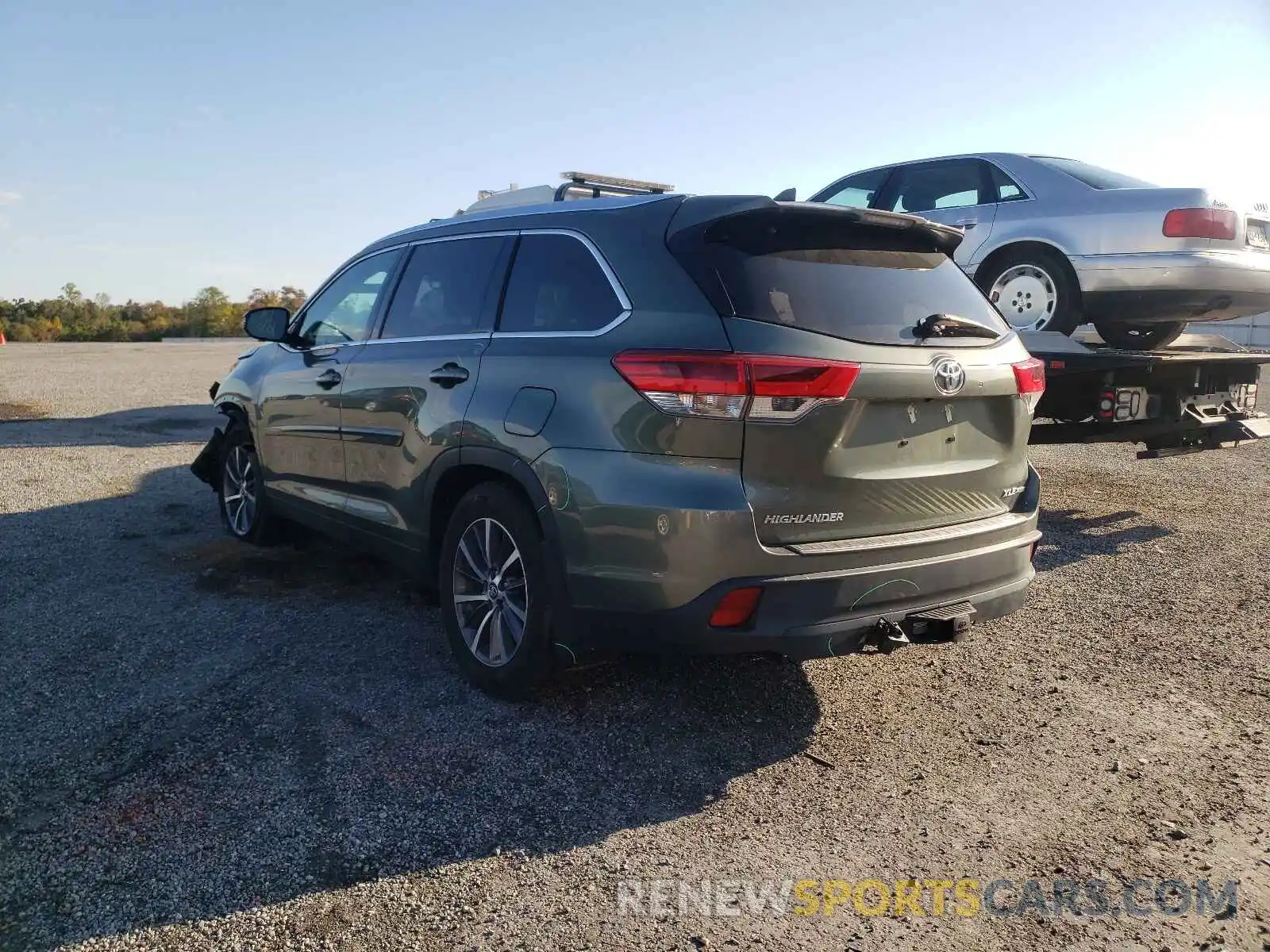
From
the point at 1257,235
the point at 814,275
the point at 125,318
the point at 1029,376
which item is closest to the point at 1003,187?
the point at 1257,235

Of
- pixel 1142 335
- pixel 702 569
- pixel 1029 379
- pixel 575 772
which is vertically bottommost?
pixel 575 772

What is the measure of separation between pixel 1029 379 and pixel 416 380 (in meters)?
2.59

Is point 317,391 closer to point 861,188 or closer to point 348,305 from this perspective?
point 348,305

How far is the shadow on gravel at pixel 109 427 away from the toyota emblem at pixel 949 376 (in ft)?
30.4

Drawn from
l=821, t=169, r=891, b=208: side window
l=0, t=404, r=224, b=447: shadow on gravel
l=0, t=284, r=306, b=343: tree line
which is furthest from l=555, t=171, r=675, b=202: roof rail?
l=0, t=284, r=306, b=343: tree line

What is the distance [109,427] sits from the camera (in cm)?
1157

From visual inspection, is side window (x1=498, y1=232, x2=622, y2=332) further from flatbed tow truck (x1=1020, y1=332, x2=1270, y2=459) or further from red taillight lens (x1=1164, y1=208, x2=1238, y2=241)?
red taillight lens (x1=1164, y1=208, x2=1238, y2=241)

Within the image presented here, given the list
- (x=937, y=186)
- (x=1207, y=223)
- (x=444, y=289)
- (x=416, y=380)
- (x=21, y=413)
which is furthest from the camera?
(x=21, y=413)

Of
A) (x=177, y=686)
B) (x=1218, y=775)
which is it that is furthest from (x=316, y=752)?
(x=1218, y=775)

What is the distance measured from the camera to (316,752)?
3484mm

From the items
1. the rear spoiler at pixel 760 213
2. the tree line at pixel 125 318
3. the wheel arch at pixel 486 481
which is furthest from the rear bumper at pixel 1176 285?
the tree line at pixel 125 318

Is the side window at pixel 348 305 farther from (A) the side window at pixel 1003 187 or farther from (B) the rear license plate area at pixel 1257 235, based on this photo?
(B) the rear license plate area at pixel 1257 235

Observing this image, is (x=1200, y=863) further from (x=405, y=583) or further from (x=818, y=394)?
(x=405, y=583)

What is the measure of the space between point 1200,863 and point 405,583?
412 centimetres
